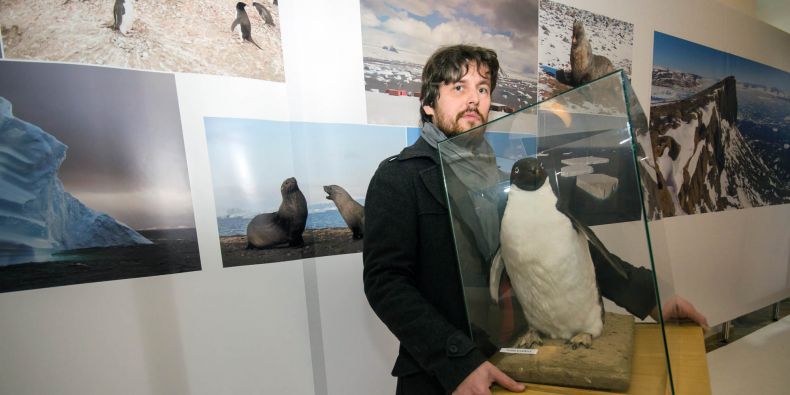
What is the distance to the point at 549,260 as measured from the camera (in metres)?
0.44

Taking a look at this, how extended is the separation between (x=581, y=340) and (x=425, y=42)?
1.12 meters

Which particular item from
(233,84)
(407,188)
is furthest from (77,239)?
(407,188)

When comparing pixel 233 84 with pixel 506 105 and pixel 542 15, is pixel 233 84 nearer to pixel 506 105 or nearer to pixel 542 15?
pixel 506 105

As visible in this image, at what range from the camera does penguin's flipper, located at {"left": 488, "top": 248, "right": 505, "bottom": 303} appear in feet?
1.69

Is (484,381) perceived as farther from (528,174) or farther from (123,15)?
(123,15)

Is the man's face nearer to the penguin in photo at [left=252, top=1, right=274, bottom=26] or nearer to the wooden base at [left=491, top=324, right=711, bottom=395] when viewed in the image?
the wooden base at [left=491, top=324, right=711, bottom=395]

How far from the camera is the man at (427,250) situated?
21.2 inches

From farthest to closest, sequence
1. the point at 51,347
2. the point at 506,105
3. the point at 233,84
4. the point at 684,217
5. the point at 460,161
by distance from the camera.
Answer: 1. the point at 684,217
2. the point at 506,105
3. the point at 233,84
4. the point at 51,347
5. the point at 460,161

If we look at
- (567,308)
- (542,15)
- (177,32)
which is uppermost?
(542,15)

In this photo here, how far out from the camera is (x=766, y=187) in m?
2.16

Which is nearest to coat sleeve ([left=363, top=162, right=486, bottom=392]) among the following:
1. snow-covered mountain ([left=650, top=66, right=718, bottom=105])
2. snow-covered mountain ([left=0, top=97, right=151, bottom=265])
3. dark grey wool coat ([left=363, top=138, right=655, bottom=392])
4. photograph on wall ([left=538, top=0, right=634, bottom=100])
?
dark grey wool coat ([left=363, top=138, right=655, bottom=392])

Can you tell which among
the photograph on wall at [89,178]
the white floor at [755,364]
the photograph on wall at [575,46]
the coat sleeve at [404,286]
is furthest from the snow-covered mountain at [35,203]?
the white floor at [755,364]

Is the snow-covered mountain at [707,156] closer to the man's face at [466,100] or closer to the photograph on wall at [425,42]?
the photograph on wall at [425,42]

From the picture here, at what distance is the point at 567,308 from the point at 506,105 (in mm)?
1086
